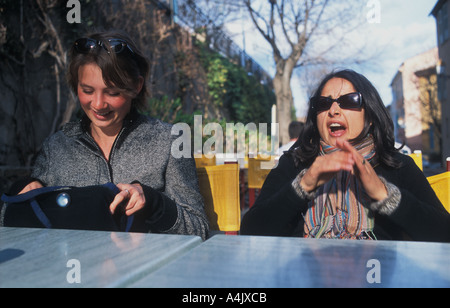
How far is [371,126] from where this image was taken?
1890mm

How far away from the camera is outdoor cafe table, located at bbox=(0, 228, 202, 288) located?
731 mm

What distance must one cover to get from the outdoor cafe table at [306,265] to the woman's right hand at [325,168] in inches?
17.1

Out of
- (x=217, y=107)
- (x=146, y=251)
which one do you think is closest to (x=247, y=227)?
(x=146, y=251)

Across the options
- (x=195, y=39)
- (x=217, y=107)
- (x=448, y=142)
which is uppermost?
(x=195, y=39)

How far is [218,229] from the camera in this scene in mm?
2023

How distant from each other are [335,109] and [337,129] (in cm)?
10

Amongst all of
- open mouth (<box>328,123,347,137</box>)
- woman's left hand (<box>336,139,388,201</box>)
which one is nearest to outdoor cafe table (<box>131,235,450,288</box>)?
woman's left hand (<box>336,139,388,201</box>)

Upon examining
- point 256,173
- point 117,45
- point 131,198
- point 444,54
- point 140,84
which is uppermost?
point 444,54

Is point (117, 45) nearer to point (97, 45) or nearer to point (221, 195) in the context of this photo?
point (97, 45)

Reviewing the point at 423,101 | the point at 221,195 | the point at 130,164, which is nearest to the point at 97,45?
the point at 130,164

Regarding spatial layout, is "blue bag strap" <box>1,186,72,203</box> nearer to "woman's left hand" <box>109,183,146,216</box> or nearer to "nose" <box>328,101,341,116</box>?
"woman's left hand" <box>109,183,146,216</box>
